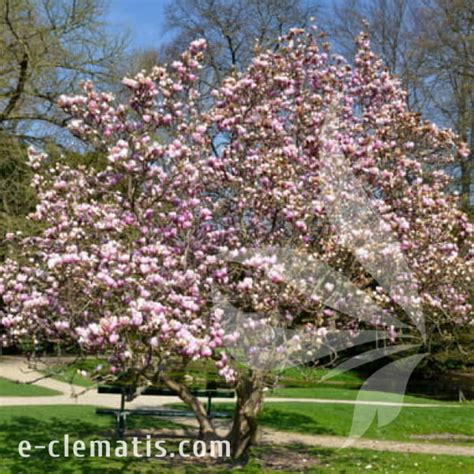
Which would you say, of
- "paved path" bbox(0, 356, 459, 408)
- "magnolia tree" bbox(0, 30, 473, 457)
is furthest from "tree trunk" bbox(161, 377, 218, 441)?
"paved path" bbox(0, 356, 459, 408)

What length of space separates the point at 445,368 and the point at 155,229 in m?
18.2

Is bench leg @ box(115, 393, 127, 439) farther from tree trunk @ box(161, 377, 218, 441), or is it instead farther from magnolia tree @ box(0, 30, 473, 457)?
magnolia tree @ box(0, 30, 473, 457)

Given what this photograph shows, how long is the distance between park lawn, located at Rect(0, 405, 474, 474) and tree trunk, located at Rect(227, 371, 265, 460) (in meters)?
0.25

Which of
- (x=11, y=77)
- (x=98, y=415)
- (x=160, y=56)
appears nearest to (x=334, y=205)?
(x=98, y=415)

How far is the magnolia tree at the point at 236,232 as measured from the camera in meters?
6.79

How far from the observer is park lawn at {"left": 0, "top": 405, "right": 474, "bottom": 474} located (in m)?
8.45

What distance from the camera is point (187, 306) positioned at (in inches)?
248

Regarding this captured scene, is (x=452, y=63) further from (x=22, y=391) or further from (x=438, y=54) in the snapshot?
(x=22, y=391)

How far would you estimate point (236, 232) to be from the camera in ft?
26.6

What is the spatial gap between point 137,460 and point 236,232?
3.24 m

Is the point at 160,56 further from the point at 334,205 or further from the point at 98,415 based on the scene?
the point at 334,205

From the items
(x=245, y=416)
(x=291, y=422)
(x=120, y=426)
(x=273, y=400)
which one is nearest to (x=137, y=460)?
(x=245, y=416)

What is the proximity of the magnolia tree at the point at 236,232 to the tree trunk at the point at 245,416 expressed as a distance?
1.4 inches

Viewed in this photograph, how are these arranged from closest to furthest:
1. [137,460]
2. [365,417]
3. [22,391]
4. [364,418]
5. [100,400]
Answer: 1. [137,460]
2. [364,418]
3. [365,417]
4. [100,400]
5. [22,391]
